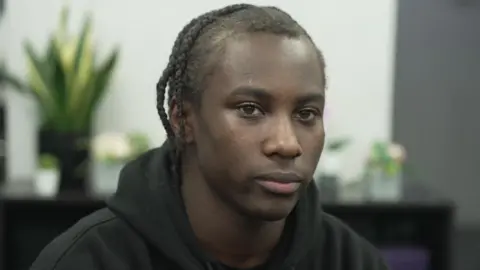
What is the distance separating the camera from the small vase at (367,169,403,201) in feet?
7.99

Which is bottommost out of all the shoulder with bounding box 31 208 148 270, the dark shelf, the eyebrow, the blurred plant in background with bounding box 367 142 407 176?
the dark shelf

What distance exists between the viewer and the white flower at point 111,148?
94.3 inches

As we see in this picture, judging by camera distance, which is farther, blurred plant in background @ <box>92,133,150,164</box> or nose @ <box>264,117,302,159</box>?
blurred plant in background @ <box>92,133,150,164</box>

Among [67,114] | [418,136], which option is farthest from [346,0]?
[67,114]

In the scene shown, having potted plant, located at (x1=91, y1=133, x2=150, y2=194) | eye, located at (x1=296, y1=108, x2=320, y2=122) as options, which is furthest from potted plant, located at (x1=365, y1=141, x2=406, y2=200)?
eye, located at (x1=296, y1=108, x2=320, y2=122)

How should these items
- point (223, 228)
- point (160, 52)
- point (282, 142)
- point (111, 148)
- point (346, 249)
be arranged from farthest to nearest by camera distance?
point (160, 52) < point (111, 148) < point (346, 249) < point (223, 228) < point (282, 142)

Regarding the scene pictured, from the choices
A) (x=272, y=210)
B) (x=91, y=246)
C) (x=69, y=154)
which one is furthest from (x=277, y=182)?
(x=69, y=154)

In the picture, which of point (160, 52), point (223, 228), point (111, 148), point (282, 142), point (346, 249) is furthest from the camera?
point (160, 52)

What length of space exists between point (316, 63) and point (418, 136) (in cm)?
189

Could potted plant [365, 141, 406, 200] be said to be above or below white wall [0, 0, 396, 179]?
below

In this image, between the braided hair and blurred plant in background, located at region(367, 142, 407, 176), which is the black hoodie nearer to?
the braided hair

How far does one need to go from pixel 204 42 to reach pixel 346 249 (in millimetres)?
416

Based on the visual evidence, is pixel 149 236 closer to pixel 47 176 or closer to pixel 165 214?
pixel 165 214

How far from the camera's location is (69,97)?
2.49 m
